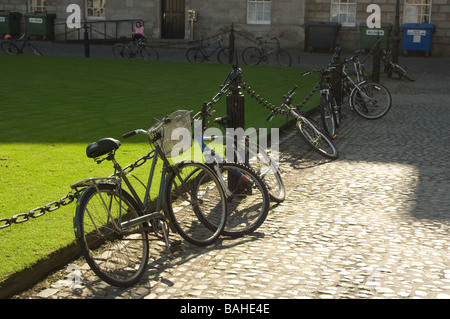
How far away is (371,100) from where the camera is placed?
42.9 ft

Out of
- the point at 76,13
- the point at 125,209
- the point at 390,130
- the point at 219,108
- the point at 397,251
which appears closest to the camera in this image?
the point at 125,209

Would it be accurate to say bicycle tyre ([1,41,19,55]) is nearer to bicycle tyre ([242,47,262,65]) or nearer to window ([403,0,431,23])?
bicycle tyre ([242,47,262,65])

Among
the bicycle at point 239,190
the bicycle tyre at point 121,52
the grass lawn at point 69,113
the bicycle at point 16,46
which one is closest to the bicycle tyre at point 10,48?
the bicycle at point 16,46

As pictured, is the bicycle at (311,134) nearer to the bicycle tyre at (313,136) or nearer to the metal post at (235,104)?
the bicycle tyre at (313,136)

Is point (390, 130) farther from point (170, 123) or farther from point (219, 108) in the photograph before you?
point (170, 123)

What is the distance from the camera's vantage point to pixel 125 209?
17.8 feet

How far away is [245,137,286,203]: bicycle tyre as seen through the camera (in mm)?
7321

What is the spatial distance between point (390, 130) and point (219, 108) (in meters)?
2.93


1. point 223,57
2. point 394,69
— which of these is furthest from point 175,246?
point 223,57

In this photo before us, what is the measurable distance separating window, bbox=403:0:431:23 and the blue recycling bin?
116cm

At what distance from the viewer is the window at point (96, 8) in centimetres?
3161


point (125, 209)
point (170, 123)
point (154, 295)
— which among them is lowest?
point (154, 295)

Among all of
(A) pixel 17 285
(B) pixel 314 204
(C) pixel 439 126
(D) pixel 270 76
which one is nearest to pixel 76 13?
(D) pixel 270 76

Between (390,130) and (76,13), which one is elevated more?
(76,13)
